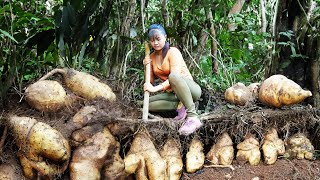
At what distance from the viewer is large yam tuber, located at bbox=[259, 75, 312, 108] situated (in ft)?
9.20

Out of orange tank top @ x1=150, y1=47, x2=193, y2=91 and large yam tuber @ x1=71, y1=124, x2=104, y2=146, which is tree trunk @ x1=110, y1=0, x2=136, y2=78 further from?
large yam tuber @ x1=71, y1=124, x2=104, y2=146

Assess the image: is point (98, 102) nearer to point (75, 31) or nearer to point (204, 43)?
point (75, 31)

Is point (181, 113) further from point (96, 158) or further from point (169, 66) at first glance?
point (96, 158)

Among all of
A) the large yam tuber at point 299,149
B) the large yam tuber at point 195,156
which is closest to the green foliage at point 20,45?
the large yam tuber at point 195,156

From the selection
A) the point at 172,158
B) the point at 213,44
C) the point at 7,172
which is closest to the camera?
the point at 7,172

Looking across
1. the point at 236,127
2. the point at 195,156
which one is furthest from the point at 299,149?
the point at 195,156

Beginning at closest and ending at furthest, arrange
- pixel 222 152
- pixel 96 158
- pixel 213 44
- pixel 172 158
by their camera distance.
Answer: pixel 96 158 < pixel 172 158 < pixel 222 152 < pixel 213 44

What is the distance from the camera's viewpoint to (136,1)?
11.2ft

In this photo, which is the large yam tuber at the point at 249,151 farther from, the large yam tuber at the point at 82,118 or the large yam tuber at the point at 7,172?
the large yam tuber at the point at 7,172

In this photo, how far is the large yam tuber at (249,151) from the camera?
9.20 ft

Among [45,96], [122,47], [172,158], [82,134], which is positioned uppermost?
[122,47]

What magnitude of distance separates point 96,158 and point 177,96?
2.57 ft

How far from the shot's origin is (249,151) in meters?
2.82

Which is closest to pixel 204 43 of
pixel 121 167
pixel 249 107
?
pixel 249 107
